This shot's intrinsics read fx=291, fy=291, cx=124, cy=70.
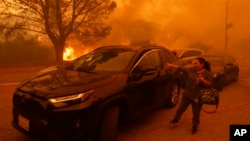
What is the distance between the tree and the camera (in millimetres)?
21594

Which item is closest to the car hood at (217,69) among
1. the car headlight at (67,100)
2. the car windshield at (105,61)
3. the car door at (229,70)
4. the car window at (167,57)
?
the car door at (229,70)

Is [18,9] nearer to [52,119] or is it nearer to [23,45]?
[52,119]

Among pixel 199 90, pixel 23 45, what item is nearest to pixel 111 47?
pixel 199 90

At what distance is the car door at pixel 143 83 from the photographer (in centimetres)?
473

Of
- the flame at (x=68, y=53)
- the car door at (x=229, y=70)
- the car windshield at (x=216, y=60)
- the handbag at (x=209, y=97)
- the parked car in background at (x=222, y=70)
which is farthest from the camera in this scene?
the flame at (x=68, y=53)

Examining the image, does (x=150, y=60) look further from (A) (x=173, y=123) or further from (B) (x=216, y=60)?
(B) (x=216, y=60)

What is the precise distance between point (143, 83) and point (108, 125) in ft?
3.90

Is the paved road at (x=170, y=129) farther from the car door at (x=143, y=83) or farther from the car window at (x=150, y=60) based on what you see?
the car window at (x=150, y=60)

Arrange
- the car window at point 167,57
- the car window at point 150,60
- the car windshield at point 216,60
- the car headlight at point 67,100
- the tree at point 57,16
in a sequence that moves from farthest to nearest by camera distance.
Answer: the tree at point 57,16 → the car windshield at point 216,60 → the car window at point 167,57 → the car window at point 150,60 → the car headlight at point 67,100

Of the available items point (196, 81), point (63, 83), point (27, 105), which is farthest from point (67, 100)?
point (196, 81)

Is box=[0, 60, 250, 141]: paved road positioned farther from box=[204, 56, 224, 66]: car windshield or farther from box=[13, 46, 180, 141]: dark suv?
box=[204, 56, 224, 66]: car windshield

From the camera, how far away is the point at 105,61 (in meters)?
5.23

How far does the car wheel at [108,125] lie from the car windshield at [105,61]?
87 cm

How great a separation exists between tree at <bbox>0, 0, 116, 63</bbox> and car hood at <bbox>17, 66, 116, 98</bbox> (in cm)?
1835
